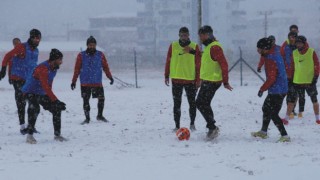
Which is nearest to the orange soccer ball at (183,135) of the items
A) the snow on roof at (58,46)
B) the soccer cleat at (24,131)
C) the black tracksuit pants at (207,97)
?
the black tracksuit pants at (207,97)

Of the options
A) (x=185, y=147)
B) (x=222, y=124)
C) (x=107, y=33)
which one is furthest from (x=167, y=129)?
(x=107, y=33)

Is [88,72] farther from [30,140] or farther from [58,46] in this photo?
[58,46]

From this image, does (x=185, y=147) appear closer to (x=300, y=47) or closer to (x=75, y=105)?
(x=300, y=47)

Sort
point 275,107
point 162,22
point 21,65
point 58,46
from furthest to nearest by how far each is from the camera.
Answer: point 162,22 → point 58,46 → point 21,65 → point 275,107

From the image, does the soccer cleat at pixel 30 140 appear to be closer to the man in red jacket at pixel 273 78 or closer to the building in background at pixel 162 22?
the man in red jacket at pixel 273 78

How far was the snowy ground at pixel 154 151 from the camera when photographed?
5625 mm

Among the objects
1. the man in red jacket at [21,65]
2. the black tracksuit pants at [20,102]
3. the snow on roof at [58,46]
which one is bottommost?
the snow on roof at [58,46]

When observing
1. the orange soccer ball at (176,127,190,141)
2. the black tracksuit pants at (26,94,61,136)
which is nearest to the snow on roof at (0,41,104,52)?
the black tracksuit pants at (26,94,61,136)

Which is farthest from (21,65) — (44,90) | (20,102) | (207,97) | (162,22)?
(162,22)

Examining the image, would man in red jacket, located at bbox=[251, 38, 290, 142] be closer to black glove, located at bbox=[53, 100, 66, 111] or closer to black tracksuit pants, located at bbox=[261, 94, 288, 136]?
black tracksuit pants, located at bbox=[261, 94, 288, 136]

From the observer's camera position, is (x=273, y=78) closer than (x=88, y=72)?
Yes

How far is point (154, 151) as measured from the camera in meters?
7.22

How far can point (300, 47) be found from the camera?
32.7ft

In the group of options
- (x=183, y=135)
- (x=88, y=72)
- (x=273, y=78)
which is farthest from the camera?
(x=88, y=72)
